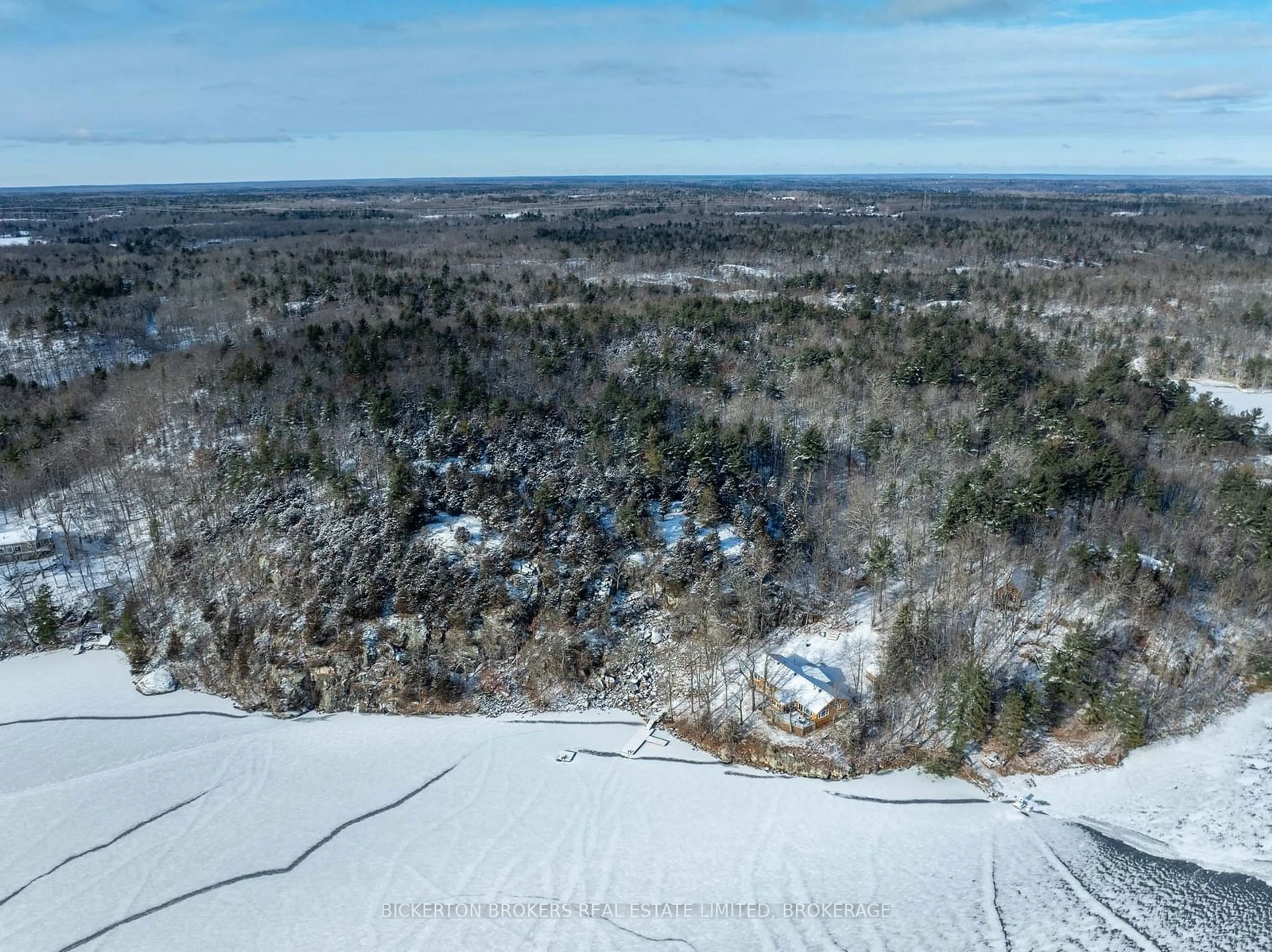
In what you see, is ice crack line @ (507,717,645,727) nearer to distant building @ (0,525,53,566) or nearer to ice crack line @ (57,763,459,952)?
ice crack line @ (57,763,459,952)

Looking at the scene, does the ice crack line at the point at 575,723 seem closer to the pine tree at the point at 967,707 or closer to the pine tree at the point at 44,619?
the pine tree at the point at 967,707

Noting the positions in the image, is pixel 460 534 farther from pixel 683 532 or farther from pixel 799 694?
pixel 799 694

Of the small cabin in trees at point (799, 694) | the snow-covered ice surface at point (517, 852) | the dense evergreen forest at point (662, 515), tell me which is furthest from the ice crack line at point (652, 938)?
the small cabin in trees at point (799, 694)

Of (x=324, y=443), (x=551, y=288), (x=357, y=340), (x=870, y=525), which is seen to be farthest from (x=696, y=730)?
(x=551, y=288)

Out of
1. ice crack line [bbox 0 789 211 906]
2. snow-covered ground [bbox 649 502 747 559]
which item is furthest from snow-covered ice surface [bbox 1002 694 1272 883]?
ice crack line [bbox 0 789 211 906]

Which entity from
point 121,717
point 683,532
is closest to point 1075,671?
point 683,532

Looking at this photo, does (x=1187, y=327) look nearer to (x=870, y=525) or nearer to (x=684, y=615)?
(x=870, y=525)
